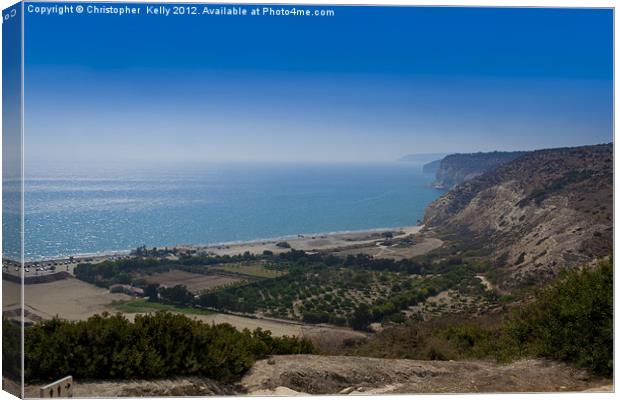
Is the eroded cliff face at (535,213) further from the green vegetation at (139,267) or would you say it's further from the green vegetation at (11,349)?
the green vegetation at (11,349)

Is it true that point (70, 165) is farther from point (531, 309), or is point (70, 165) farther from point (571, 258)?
point (571, 258)

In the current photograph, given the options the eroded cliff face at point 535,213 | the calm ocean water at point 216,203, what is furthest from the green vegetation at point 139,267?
the eroded cliff face at point 535,213

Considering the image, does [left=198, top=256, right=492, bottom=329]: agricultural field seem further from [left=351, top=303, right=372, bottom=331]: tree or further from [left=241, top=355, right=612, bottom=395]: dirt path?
[left=241, top=355, right=612, bottom=395]: dirt path

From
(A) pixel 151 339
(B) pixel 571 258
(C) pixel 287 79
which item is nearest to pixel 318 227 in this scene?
(C) pixel 287 79

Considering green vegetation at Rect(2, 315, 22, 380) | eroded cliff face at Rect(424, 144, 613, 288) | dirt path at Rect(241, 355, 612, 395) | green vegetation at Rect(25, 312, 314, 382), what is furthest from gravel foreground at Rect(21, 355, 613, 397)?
eroded cliff face at Rect(424, 144, 613, 288)

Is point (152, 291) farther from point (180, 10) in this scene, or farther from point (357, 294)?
point (180, 10)

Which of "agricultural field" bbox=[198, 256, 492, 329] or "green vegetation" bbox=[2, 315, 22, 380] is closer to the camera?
"green vegetation" bbox=[2, 315, 22, 380]
